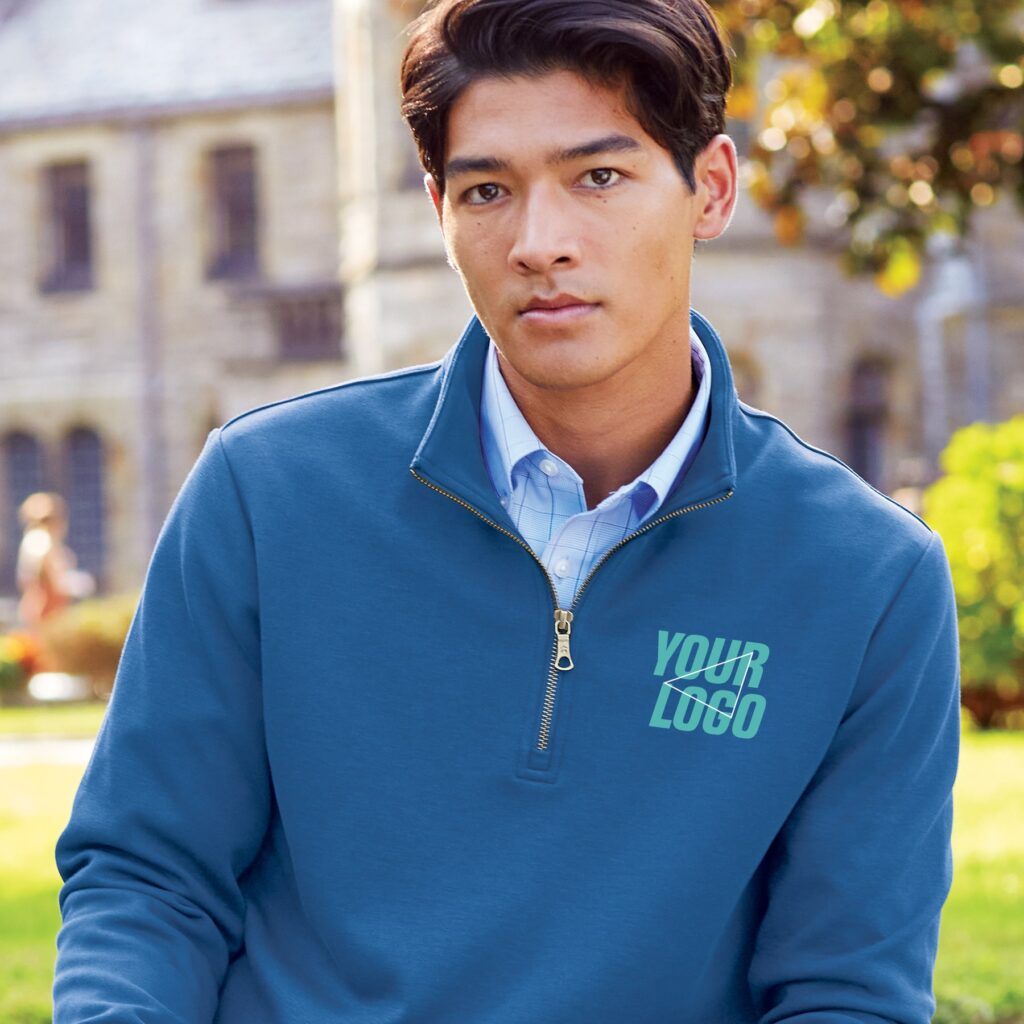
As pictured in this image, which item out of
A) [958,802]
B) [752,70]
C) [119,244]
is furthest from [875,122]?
[119,244]

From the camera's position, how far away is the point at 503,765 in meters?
2.40

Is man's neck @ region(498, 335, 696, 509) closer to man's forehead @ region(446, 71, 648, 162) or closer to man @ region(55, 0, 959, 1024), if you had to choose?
man @ region(55, 0, 959, 1024)

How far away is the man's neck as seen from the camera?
8.59ft

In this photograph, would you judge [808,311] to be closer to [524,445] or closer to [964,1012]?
[964,1012]

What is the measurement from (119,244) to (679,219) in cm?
3195

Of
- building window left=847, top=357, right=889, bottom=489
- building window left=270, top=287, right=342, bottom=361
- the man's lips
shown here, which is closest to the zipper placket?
the man's lips

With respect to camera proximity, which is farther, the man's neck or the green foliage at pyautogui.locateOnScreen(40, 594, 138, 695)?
the green foliage at pyautogui.locateOnScreen(40, 594, 138, 695)

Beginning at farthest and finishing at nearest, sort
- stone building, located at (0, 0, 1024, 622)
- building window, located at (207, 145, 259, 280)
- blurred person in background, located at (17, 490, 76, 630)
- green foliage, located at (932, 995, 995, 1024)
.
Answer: building window, located at (207, 145, 259, 280) < stone building, located at (0, 0, 1024, 622) < blurred person in background, located at (17, 490, 76, 630) < green foliage, located at (932, 995, 995, 1024)

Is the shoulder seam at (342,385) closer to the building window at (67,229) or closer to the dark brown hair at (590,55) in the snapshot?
the dark brown hair at (590,55)

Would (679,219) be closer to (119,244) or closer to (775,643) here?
(775,643)

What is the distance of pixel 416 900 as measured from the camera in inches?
94.3

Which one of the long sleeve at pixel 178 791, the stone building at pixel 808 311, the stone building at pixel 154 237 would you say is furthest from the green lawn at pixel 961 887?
the stone building at pixel 154 237

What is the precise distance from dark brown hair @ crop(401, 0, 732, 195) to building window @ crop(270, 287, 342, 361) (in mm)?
28646

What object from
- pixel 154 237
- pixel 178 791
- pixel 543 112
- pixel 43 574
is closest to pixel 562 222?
pixel 543 112
